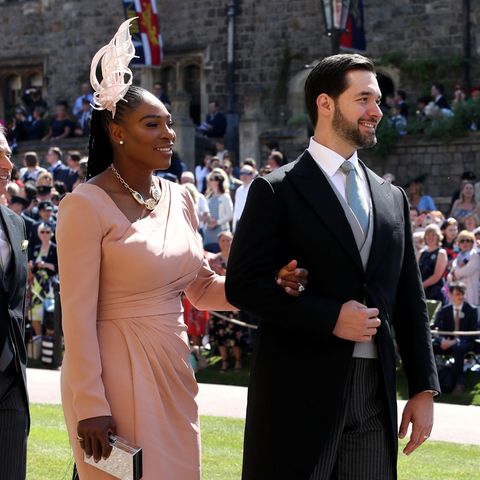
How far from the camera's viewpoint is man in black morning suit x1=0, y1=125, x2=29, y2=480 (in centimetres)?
500

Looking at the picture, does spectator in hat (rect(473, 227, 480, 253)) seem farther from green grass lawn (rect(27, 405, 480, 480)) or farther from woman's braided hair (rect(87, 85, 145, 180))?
woman's braided hair (rect(87, 85, 145, 180))

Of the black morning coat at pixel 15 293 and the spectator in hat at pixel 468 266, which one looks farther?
the spectator in hat at pixel 468 266

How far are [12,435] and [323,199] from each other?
1.66 m

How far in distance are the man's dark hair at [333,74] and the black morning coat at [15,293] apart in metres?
1.52

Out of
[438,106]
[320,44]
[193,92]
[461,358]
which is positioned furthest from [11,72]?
[461,358]

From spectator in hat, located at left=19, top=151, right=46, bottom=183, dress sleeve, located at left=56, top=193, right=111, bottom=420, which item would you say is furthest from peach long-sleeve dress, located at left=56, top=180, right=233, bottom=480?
spectator in hat, located at left=19, top=151, right=46, bottom=183

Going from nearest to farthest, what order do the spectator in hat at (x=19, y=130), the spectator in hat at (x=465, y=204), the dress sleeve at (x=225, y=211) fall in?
the dress sleeve at (x=225, y=211), the spectator in hat at (x=465, y=204), the spectator in hat at (x=19, y=130)

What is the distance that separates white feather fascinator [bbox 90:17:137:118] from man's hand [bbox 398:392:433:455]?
5.20ft

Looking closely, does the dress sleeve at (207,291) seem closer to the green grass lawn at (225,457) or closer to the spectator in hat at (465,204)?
the green grass lawn at (225,457)

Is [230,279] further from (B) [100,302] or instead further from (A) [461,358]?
(A) [461,358]

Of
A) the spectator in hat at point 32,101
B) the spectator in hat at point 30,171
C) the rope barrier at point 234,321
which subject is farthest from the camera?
the spectator in hat at point 32,101

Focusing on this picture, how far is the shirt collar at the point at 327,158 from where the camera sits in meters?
4.52

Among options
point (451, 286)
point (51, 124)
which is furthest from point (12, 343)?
point (51, 124)

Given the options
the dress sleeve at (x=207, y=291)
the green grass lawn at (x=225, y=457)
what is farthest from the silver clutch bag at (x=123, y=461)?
the green grass lawn at (x=225, y=457)
